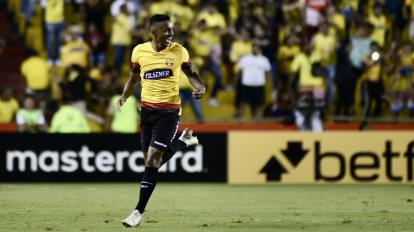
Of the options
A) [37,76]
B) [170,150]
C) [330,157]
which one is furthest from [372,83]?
[170,150]

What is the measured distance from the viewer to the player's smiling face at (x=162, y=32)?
12.3m

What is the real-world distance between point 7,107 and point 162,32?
40.1 ft

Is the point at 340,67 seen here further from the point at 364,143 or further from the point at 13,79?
the point at 13,79

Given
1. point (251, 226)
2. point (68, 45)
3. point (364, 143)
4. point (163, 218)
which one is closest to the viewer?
point (251, 226)

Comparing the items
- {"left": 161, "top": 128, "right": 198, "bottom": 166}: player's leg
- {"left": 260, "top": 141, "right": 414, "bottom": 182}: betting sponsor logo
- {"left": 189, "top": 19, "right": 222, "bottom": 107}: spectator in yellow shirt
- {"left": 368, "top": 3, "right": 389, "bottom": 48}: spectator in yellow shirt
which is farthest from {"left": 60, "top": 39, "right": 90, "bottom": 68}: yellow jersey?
{"left": 161, "top": 128, "right": 198, "bottom": 166}: player's leg

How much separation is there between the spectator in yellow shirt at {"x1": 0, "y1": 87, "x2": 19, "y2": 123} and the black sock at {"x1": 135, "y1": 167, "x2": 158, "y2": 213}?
39.6ft

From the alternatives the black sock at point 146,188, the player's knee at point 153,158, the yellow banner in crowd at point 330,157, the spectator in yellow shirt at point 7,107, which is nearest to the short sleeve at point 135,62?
the player's knee at point 153,158

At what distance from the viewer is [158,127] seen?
12.6 meters

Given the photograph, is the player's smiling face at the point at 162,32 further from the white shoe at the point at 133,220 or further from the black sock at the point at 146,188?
the white shoe at the point at 133,220

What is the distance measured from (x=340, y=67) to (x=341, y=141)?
4833 mm

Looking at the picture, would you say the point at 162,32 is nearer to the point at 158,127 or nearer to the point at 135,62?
the point at 135,62

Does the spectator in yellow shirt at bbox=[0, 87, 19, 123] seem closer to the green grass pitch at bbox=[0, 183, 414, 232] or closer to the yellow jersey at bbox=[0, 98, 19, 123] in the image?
the yellow jersey at bbox=[0, 98, 19, 123]

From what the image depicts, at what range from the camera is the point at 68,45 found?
81.8 ft

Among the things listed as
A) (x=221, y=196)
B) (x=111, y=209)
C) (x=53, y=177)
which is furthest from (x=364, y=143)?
(x=111, y=209)
